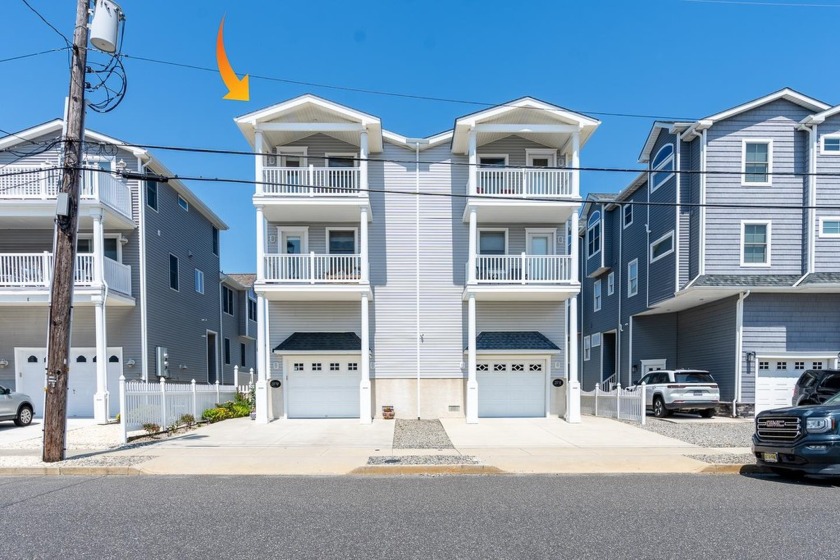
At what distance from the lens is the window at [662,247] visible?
17406mm

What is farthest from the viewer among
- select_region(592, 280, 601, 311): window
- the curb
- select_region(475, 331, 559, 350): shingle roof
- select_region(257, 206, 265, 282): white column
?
select_region(592, 280, 601, 311): window

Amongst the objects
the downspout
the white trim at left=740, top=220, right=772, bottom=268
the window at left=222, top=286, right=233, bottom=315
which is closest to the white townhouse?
the downspout

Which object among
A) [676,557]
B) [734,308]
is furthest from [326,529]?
[734,308]

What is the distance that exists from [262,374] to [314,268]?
3.51 m

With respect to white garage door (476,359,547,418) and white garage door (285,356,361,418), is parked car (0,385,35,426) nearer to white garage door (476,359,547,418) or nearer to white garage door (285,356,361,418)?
white garage door (285,356,361,418)

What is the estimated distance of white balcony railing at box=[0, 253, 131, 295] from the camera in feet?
48.6

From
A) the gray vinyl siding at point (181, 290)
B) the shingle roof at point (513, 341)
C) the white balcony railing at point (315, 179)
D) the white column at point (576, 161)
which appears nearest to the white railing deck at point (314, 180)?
the white balcony railing at point (315, 179)

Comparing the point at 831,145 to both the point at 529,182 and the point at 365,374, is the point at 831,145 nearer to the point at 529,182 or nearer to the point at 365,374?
the point at 529,182

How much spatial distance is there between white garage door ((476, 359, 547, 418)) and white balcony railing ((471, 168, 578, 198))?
17.5ft

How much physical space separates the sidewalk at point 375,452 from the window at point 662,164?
373 inches

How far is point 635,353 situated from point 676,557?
17.9m

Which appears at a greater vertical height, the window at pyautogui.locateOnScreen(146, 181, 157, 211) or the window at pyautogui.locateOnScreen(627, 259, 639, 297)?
the window at pyautogui.locateOnScreen(146, 181, 157, 211)

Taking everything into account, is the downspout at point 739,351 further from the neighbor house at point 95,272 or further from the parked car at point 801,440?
the neighbor house at point 95,272

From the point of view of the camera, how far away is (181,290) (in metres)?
19.6
